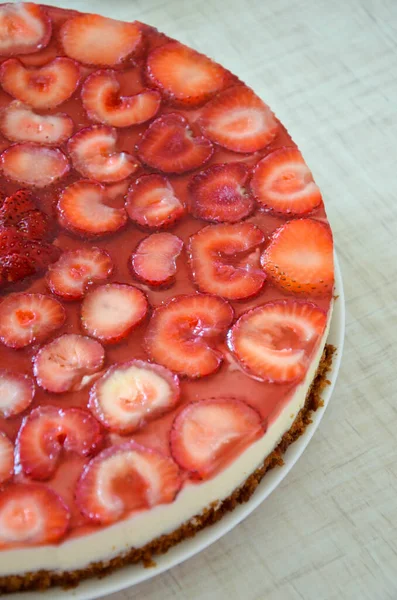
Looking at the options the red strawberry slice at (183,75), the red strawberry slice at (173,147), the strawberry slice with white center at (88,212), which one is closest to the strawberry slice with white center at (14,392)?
the strawberry slice with white center at (88,212)

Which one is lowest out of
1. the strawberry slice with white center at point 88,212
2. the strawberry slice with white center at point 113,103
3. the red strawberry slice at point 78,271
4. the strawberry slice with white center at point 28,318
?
the strawberry slice with white center at point 28,318

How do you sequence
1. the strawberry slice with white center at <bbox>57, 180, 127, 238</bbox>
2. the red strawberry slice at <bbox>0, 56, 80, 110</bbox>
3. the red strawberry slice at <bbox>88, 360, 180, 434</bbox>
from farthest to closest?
the red strawberry slice at <bbox>0, 56, 80, 110</bbox>
the strawberry slice with white center at <bbox>57, 180, 127, 238</bbox>
the red strawberry slice at <bbox>88, 360, 180, 434</bbox>

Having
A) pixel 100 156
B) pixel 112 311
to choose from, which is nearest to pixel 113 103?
pixel 100 156

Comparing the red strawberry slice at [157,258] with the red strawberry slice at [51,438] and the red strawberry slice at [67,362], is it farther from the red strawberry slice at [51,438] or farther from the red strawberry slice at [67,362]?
the red strawberry slice at [51,438]

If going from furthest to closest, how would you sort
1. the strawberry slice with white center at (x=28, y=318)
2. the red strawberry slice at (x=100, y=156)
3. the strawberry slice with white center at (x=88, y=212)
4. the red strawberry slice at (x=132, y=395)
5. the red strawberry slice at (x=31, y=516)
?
the red strawberry slice at (x=100, y=156), the strawberry slice with white center at (x=88, y=212), the strawberry slice with white center at (x=28, y=318), the red strawberry slice at (x=132, y=395), the red strawberry slice at (x=31, y=516)

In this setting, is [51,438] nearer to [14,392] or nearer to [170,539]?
[14,392]

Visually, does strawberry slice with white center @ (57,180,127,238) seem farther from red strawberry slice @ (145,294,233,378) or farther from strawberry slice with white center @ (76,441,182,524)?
strawberry slice with white center @ (76,441,182,524)

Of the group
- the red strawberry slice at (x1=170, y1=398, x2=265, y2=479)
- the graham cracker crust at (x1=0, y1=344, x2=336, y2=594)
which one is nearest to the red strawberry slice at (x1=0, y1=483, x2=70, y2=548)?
the graham cracker crust at (x1=0, y1=344, x2=336, y2=594)

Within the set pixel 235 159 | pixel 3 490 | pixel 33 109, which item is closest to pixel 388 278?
pixel 235 159
